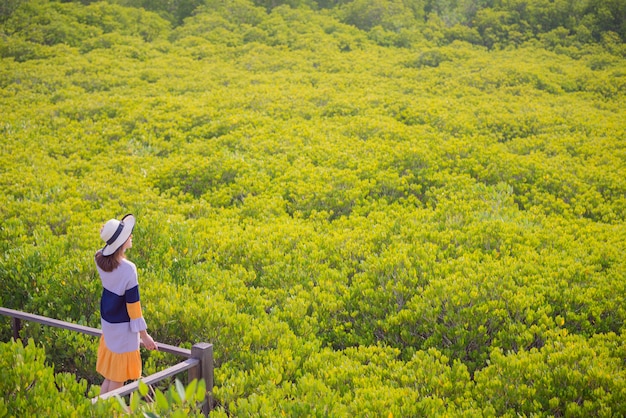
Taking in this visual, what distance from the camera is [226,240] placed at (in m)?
8.49

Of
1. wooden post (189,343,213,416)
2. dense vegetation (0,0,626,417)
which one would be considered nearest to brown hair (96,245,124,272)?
dense vegetation (0,0,626,417)

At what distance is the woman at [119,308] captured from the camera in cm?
474

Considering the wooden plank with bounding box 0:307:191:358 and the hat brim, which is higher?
the hat brim

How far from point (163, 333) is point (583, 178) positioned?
954cm

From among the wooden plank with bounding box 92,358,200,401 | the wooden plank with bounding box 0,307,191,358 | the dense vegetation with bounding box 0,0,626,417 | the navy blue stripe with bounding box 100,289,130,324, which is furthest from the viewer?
the dense vegetation with bounding box 0,0,626,417

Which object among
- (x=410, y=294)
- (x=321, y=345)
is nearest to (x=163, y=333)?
(x=321, y=345)

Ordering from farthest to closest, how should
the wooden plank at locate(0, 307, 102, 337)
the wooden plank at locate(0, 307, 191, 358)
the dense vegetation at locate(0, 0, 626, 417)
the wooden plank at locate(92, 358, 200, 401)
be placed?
the dense vegetation at locate(0, 0, 626, 417)
the wooden plank at locate(0, 307, 102, 337)
the wooden plank at locate(0, 307, 191, 358)
the wooden plank at locate(92, 358, 200, 401)

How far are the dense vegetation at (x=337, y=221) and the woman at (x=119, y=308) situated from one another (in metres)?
0.66

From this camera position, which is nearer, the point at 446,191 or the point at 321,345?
the point at 321,345

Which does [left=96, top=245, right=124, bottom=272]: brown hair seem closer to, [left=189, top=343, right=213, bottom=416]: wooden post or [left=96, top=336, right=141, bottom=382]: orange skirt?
[left=96, top=336, right=141, bottom=382]: orange skirt

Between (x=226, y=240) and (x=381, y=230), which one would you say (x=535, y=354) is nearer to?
(x=381, y=230)

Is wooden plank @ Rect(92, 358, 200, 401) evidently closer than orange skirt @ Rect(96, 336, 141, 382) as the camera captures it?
Yes

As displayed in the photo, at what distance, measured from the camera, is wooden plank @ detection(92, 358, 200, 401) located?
12.8 ft

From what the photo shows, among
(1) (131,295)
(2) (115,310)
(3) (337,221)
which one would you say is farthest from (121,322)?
(3) (337,221)
